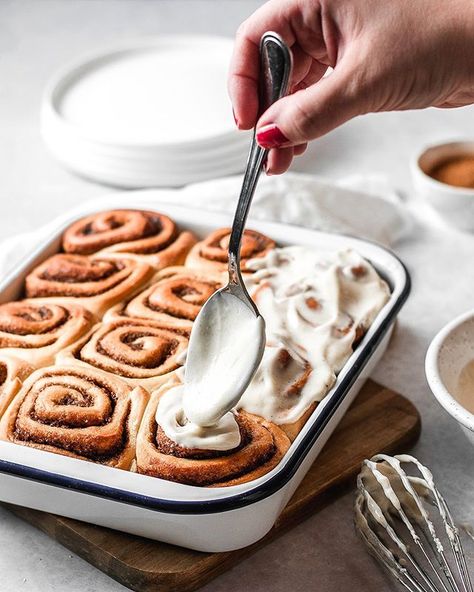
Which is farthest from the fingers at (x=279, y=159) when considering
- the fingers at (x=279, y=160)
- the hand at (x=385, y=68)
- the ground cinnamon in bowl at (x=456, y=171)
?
the ground cinnamon in bowl at (x=456, y=171)

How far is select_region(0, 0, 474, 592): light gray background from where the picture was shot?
164 centimetres

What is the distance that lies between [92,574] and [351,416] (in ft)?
1.86

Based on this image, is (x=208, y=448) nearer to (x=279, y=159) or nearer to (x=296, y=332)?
(x=296, y=332)

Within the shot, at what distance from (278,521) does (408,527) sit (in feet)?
0.77

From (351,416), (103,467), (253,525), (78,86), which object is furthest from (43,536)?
(78,86)

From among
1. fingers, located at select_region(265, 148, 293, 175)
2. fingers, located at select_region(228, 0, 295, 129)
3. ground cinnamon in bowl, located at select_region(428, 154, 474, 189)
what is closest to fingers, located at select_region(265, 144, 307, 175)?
fingers, located at select_region(265, 148, 293, 175)

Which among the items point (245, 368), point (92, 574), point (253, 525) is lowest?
point (92, 574)

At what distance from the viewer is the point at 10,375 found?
1.77 m

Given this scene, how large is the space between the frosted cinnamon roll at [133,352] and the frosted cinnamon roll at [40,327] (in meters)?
0.03

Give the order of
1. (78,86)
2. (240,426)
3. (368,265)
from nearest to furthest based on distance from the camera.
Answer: (240,426), (368,265), (78,86)

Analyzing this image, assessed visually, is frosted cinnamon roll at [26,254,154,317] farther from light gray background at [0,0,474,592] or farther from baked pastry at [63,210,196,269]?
light gray background at [0,0,474,592]

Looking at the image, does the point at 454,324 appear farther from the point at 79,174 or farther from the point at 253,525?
the point at 79,174

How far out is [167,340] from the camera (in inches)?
73.0

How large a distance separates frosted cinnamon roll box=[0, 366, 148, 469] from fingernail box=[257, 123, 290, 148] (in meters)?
0.47
